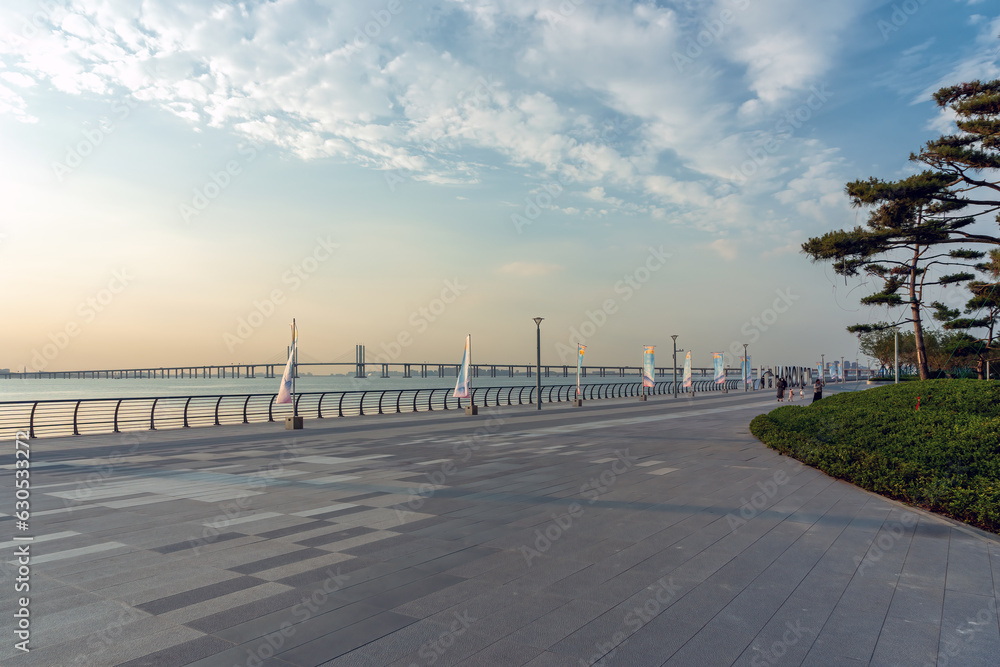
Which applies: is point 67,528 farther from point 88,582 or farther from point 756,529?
point 756,529

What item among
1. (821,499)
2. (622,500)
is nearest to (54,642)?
(622,500)

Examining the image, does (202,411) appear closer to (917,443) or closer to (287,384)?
(287,384)

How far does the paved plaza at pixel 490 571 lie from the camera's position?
3.65 m

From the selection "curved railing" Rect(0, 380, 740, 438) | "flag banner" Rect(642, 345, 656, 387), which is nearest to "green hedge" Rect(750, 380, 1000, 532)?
"curved railing" Rect(0, 380, 740, 438)

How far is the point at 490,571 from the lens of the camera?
5.09 m

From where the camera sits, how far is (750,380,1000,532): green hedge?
712 centimetres

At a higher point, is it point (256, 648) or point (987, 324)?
point (987, 324)

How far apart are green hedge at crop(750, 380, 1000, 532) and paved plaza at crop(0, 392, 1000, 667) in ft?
1.06

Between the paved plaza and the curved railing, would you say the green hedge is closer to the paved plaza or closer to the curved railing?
the paved plaza

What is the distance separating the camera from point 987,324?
74.5ft

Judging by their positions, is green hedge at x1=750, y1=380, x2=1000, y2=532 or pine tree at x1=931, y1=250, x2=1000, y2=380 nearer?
green hedge at x1=750, y1=380, x2=1000, y2=532

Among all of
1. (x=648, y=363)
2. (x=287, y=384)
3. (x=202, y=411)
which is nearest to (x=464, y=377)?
(x=287, y=384)

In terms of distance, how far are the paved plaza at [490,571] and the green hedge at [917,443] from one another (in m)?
0.32

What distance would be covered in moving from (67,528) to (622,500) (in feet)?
21.9
